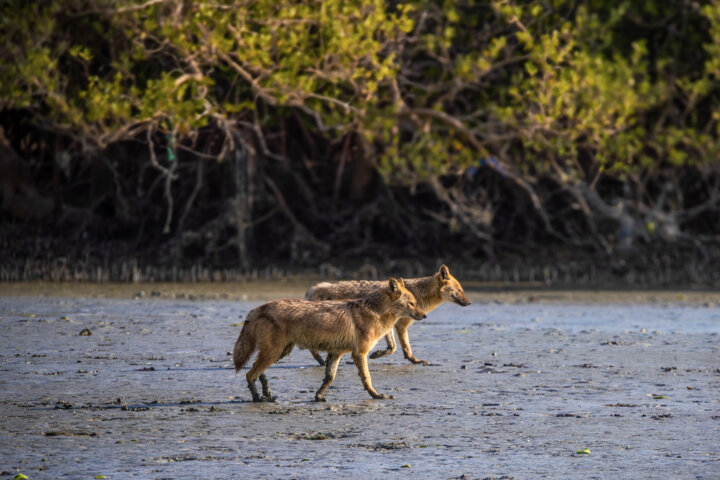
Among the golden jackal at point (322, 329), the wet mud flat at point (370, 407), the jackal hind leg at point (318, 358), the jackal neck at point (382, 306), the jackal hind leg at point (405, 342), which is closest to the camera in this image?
the wet mud flat at point (370, 407)

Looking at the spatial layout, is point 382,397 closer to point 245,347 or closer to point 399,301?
point 399,301

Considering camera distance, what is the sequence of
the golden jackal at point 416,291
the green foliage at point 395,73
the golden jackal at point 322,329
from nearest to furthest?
the golden jackal at point 322,329 < the golden jackal at point 416,291 < the green foliage at point 395,73

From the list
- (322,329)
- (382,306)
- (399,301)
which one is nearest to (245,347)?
(322,329)

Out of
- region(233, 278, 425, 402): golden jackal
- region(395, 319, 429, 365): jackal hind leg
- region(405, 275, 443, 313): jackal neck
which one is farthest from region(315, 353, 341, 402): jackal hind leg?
region(405, 275, 443, 313): jackal neck

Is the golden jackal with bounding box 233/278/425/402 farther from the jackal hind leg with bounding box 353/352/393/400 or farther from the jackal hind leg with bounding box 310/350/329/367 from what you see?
the jackal hind leg with bounding box 310/350/329/367

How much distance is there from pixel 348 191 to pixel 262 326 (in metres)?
18.5

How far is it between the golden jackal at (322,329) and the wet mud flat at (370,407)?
0.30 meters

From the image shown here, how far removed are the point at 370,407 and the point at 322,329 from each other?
89 cm

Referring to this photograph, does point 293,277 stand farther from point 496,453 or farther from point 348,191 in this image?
point 496,453

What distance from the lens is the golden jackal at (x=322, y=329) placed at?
952 cm

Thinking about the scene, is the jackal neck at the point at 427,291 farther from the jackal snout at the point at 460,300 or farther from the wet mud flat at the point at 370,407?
the wet mud flat at the point at 370,407

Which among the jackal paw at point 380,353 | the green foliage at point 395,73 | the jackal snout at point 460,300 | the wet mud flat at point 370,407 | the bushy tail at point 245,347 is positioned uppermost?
the green foliage at point 395,73

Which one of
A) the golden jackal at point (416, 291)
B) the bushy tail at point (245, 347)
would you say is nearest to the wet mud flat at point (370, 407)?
the bushy tail at point (245, 347)

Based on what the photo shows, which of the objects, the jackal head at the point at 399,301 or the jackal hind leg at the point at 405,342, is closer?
the jackal head at the point at 399,301
